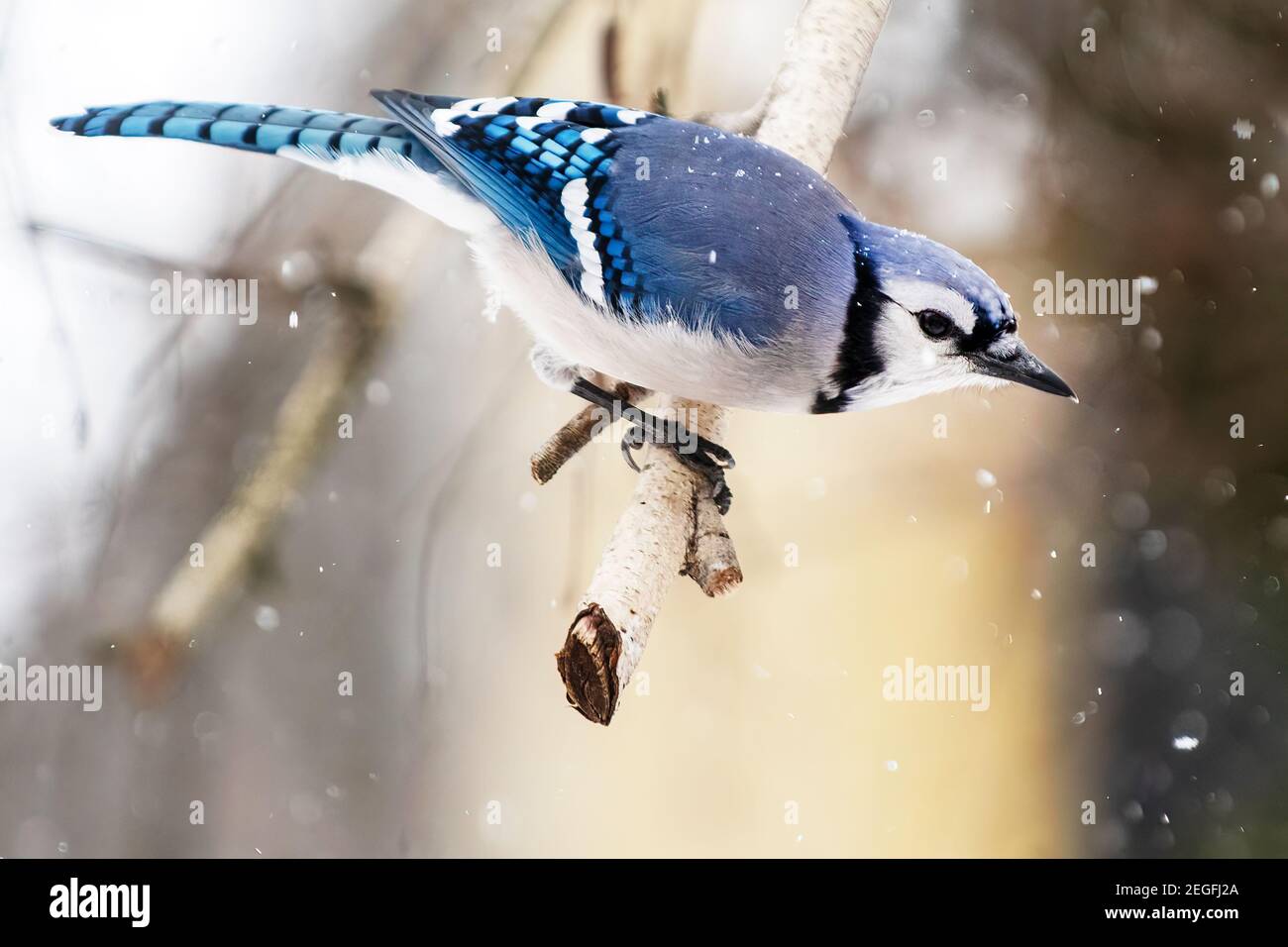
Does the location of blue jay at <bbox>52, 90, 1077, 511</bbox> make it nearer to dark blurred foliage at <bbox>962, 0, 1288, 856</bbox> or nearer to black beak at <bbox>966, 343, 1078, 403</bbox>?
black beak at <bbox>966, 343, 1078, 403</bbox>

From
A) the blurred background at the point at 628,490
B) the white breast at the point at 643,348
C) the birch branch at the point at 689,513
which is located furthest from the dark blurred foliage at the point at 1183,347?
the white breast at the point at 643,348

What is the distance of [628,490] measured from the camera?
1.93 metres

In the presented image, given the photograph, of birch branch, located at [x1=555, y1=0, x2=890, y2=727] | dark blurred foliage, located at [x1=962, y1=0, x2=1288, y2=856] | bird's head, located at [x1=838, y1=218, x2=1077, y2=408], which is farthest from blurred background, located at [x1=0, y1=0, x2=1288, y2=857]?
bird's head, located at [x1=838, y1=218, x2=1077, y2=408]

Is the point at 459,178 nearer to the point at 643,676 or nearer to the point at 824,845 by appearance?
the point at 643,676

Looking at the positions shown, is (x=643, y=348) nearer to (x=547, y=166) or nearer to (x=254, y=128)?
(x=547, y=166)

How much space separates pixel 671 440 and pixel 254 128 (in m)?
0.74

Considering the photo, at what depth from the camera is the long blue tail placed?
1433mm

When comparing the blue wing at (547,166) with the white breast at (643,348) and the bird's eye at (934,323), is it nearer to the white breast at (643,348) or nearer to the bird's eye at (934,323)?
the white breast at (643,348)

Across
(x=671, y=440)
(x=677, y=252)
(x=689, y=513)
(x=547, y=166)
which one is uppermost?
(x=547, y=166)

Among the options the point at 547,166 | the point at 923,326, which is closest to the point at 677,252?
the point at 547,166

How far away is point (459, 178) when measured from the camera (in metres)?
1.48

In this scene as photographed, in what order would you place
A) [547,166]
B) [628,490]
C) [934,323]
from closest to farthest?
1. [934,323]
2. [547,166]
3. [628,490]

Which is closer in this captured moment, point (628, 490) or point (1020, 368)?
point (1020, 368)
